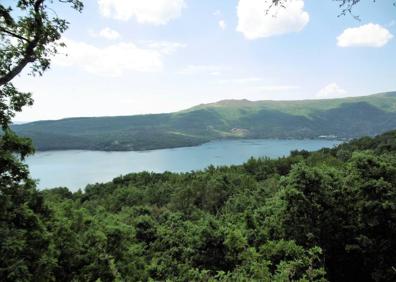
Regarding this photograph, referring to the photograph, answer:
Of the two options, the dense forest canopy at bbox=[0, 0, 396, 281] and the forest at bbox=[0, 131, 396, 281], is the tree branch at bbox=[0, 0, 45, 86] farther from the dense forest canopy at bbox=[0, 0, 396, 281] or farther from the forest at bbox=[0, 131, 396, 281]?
the forest at bbox=[0, 131, 396, 281]

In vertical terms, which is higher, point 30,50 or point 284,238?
point 30,50

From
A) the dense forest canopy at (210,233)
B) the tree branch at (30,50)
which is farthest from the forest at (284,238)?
the tree branch at (30,50)

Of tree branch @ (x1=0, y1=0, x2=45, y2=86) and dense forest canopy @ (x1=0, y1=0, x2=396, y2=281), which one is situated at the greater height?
tree branch @ (x1=0, y1=0, x2=45, y2=86)

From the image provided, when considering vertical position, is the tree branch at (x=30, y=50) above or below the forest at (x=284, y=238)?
above

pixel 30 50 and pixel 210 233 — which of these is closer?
pixel 30 50

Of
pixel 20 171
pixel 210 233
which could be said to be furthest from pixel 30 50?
pixel 210 233

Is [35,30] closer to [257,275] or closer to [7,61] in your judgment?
[7,61]

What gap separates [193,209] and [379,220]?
50.9 metres

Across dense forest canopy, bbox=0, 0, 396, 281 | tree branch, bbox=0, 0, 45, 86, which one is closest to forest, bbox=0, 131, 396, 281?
dense forest canopy, bbox=0, 0, 396, 281

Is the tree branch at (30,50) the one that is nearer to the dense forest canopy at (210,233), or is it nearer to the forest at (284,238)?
the dense forest canopy at (210,233)

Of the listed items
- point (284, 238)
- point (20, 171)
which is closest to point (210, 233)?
point (284, 238)

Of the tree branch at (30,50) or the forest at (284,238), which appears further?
the forest at (284,238)

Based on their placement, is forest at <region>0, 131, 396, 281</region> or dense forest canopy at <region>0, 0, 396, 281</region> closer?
dense forest canopy at <region>0, 0, 396, 281</region>

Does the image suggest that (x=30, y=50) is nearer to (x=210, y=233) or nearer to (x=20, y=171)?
(x=20, y=171)
